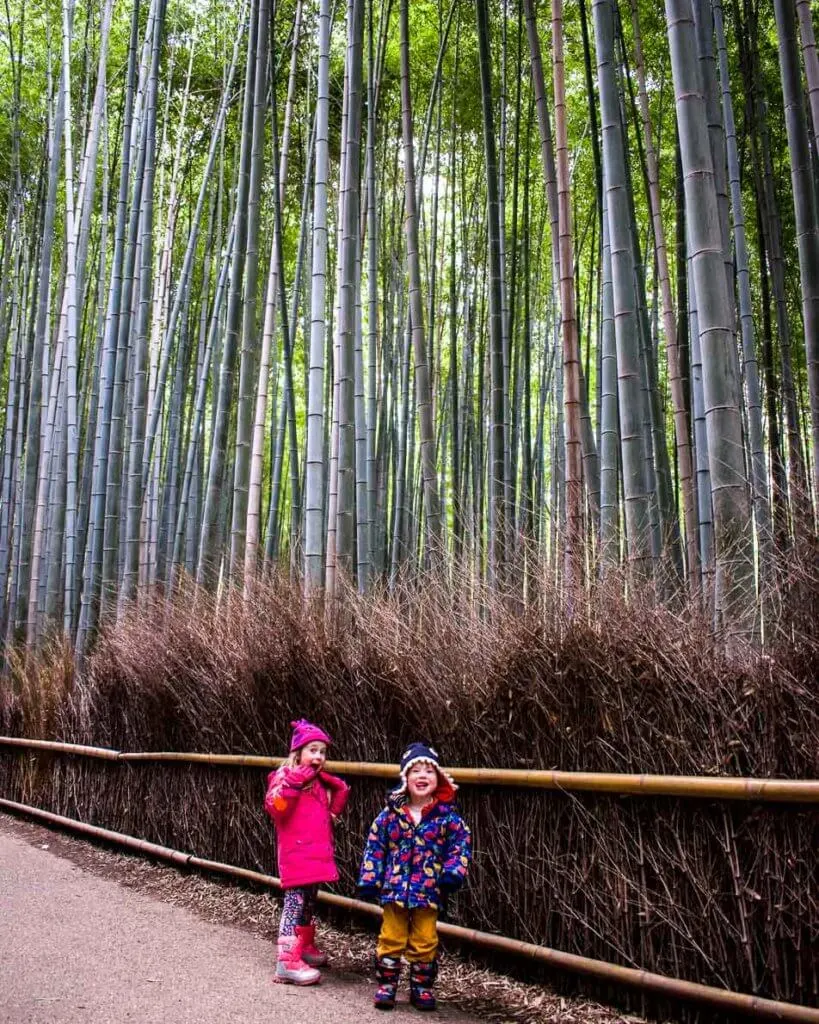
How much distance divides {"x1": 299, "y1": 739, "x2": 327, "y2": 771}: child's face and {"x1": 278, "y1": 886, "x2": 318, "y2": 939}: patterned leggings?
32cm

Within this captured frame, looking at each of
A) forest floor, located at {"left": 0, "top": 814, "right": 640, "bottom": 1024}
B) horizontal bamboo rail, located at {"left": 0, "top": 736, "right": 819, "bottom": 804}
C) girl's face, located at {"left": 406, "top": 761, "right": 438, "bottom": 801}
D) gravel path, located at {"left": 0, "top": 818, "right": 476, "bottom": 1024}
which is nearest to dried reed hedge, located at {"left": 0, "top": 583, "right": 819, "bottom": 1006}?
horizontal bamboo rail, located at {"left": 0, "top": 736, "right": 819, "bottom": 804}

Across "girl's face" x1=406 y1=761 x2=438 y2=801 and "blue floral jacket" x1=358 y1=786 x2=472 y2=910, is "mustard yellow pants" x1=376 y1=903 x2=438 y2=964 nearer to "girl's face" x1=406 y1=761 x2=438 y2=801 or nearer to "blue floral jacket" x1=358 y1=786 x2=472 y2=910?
"blue floral jacket" x1=358 y1=786 x2=472 y2=910

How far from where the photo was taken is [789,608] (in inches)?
84.0

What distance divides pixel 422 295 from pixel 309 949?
5.24 meters

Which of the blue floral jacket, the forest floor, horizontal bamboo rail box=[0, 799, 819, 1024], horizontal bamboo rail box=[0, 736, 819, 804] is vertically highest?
horizontal bamboo rail box=[0, 736, 819, 804]

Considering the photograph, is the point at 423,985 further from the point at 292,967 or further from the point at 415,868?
the point at 292,967

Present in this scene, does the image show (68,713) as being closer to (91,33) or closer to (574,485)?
(574,485)

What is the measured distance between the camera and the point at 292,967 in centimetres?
261

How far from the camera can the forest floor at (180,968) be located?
2307mm

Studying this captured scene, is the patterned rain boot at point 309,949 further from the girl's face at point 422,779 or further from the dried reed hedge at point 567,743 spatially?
the girl's face at point 422,779

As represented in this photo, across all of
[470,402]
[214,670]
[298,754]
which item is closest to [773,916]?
[298,754]

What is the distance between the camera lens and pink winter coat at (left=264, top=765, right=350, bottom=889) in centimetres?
273

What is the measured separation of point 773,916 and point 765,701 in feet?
1.34

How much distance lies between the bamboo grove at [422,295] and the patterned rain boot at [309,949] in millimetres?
1091
